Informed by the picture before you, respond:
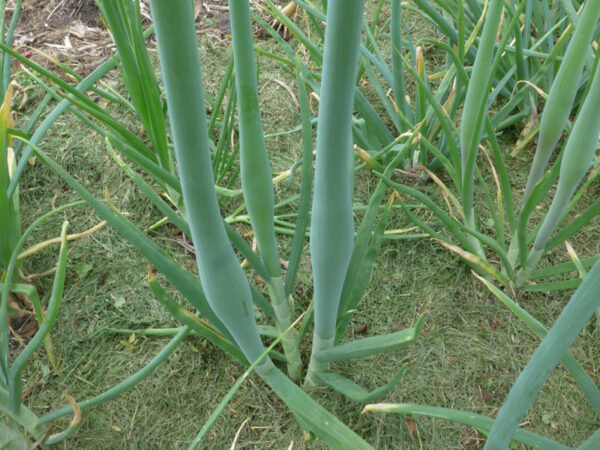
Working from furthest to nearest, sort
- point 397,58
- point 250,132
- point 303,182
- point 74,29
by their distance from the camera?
point 74,29 < point 397,58 < point 303,182 < point 250,132

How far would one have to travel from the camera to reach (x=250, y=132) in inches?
23.8

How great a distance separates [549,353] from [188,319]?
Result: 47 centimetres

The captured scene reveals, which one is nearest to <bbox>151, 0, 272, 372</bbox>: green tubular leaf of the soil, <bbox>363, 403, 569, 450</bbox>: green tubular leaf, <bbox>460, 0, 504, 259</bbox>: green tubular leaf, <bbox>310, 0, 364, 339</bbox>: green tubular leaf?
<bbox>310, 0, 364, 339</bbox>: green tubular leaf

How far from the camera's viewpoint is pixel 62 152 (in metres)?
1.44

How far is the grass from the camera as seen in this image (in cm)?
97

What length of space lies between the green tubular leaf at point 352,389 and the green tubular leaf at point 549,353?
181 millimetres

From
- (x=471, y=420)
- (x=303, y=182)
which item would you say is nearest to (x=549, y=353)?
(x=471, y=420)

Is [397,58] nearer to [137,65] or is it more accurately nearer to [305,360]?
[137,65]

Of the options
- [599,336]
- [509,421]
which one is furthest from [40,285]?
[599,336]

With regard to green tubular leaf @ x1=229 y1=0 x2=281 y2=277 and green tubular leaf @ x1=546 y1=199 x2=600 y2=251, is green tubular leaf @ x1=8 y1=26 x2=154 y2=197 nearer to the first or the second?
green tubular leaf @ x1=229 y1=0 x2=281 y2=277

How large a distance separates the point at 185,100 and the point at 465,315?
2.82 feet

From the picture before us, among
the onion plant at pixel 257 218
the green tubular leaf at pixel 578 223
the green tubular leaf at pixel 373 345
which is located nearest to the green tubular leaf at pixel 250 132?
the onion plant at pixel 257 218

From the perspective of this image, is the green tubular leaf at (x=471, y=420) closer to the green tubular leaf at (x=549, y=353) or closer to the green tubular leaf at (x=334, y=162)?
the green tubular leaf at (x=549, y=353)

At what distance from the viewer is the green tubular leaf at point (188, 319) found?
26.9 inches
